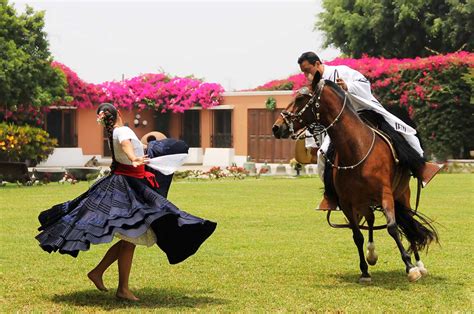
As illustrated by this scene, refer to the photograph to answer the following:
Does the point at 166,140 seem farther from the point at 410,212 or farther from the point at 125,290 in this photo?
the point at 410,212

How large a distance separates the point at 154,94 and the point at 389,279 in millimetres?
38406

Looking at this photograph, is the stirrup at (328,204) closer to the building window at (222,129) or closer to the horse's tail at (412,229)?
the horse's tail at (412,229)

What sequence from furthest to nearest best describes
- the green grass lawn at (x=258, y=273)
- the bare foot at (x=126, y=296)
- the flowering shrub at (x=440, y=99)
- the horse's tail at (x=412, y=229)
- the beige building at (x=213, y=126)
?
A: the beige building at (x=213, y=126) < the flowering shrub at (x=440, y=99) < the horse's tail at (x=412, y=229) < the bare foot at (x=126, y=296) < the green grass lawn at (x=258, y=273)

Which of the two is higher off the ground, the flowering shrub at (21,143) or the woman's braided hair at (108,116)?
the woman's braided hair at (108,116)

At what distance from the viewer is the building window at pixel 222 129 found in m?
46.5

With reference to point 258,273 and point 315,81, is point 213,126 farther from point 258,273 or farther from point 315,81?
point 315,81

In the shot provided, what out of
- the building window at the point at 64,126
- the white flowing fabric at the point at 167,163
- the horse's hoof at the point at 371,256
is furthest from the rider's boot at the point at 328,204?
the building window at the point at 64,126

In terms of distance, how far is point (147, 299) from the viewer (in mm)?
9094

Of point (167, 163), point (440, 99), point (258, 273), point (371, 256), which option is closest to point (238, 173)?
point (440, 99)

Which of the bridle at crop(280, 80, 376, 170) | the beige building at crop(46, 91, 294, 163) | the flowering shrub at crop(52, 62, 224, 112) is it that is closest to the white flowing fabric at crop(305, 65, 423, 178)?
the bridle at crop(280, 80, 376, 170)

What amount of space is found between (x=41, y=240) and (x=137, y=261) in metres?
3.27

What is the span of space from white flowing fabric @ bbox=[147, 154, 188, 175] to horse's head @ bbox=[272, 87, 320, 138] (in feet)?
3.79

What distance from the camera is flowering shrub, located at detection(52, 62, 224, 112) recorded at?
4675 centimetres

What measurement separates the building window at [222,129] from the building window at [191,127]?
4.26 ft
